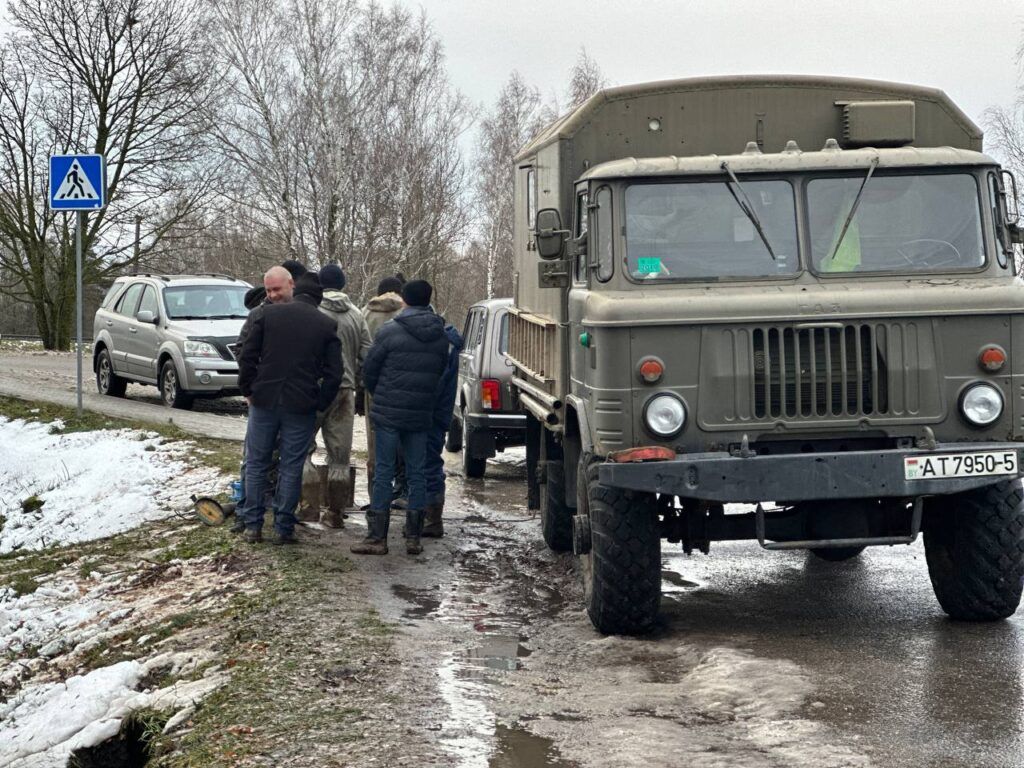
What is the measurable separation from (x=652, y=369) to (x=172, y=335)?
513 inches

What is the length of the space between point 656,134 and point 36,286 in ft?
104

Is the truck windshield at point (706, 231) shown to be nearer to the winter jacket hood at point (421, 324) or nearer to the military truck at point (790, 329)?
the military truck at point (790, 329)

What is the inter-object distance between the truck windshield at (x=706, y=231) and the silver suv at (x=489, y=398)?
5659 mm

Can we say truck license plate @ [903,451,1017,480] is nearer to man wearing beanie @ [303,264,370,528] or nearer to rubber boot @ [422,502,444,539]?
rubber boot @ [422,502,444,539]

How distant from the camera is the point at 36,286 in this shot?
37156mm

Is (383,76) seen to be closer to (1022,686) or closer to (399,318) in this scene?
(399,318)

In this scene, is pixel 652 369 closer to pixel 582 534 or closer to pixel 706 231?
pixel 706 231

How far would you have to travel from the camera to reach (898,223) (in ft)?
24.9

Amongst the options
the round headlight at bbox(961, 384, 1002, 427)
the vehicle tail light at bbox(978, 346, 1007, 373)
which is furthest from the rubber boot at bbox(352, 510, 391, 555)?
the vehicle tail light at bbox(978, 346, 1007, 373)

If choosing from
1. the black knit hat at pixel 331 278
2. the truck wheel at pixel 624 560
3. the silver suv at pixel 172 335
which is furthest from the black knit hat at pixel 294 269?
the silver suv at pixel 172 335

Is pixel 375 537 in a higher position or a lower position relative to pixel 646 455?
lower

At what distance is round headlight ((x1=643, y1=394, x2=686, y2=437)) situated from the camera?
23.6 feet

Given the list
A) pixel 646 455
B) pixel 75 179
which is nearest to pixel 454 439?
pixel 75 179

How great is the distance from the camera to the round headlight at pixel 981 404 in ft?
23.6
